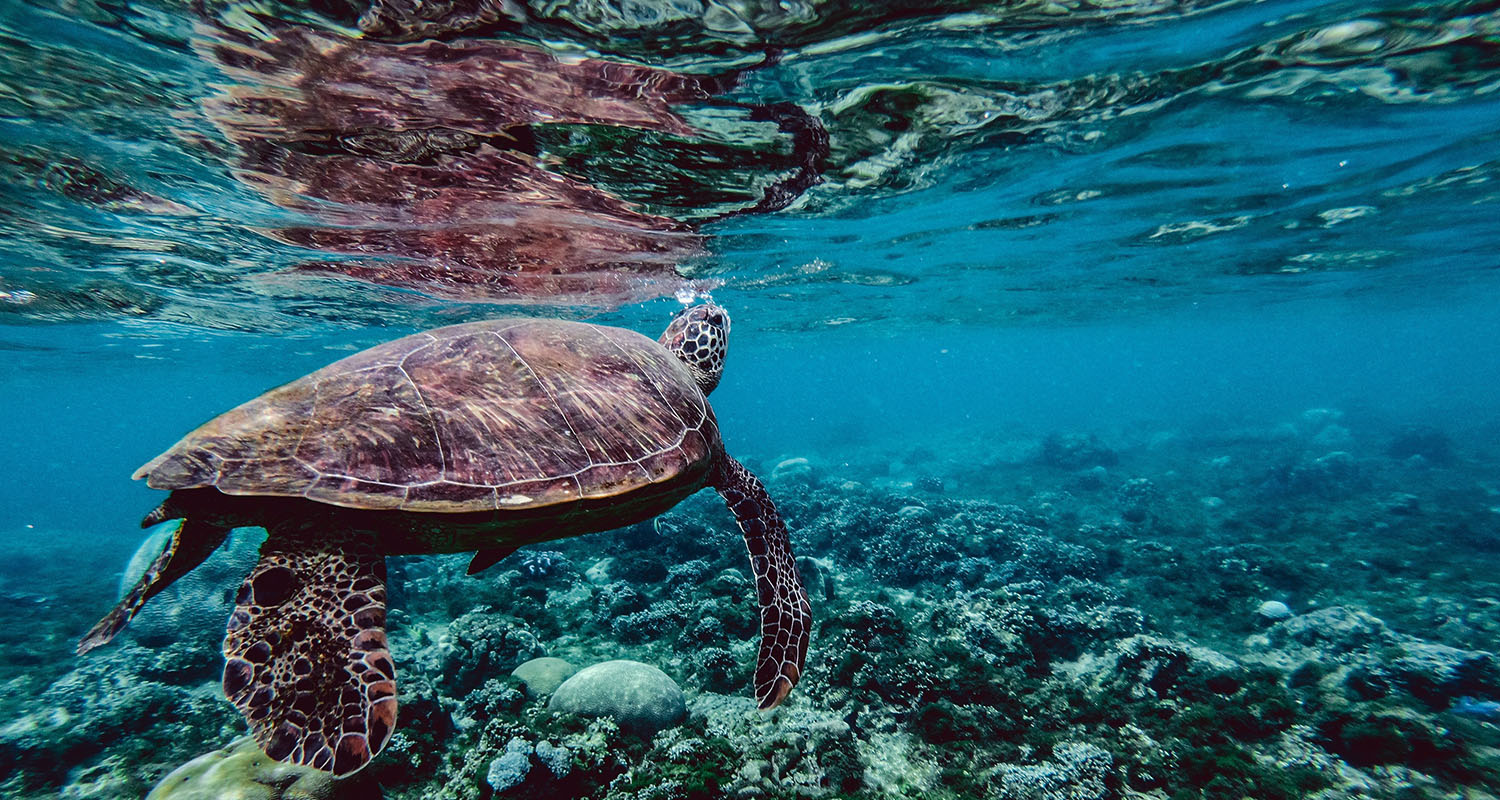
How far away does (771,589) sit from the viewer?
475cm

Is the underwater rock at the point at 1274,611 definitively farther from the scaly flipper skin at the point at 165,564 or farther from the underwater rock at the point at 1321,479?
the underwater rock at the point at 1321,479

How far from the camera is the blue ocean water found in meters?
5.29

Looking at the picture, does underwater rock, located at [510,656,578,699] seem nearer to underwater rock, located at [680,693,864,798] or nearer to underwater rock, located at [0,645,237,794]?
underwater rock, located at [680,693,864,798]

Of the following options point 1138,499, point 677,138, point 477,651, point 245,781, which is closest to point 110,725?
point 477,651

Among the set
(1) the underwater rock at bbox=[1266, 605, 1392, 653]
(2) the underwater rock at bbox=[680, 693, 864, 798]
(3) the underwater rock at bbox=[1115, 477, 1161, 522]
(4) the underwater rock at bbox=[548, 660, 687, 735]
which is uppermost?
(4) the underwater rock at bbox=[548, 660, 687, 735]

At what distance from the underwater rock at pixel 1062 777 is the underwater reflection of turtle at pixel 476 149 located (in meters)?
7.70

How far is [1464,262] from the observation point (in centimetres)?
2228

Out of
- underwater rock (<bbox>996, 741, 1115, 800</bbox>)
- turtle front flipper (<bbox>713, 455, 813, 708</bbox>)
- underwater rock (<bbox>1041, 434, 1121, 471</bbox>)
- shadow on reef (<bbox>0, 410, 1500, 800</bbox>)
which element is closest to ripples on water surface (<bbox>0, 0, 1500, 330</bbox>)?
turtle front flipper (<bbox>713, 455, 813, 708</bbox>)

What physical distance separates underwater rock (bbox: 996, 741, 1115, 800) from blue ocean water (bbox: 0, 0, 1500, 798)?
45 millimetres

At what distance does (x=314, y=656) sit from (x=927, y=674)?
5.83 metres

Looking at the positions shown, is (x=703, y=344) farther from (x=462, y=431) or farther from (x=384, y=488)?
(x=384, y=488)

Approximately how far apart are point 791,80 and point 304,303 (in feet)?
56.2

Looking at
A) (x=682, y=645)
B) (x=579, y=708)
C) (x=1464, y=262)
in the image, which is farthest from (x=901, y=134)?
(x=1464, y=262)

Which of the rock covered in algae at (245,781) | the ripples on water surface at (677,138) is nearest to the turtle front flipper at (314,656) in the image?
the rock covered in algae at (245,781)
